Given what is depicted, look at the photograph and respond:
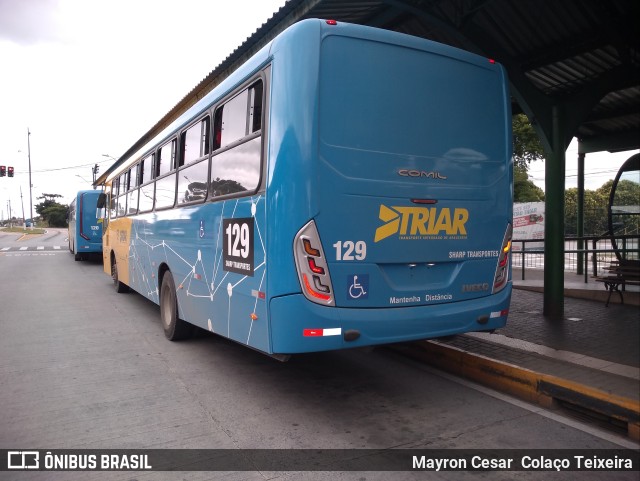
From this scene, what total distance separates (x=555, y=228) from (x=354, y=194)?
5183 mm

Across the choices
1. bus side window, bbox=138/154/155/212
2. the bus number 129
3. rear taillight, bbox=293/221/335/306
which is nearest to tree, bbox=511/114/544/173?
bus side window, bbox=138/154/155/212

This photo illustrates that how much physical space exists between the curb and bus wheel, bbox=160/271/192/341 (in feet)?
9.54

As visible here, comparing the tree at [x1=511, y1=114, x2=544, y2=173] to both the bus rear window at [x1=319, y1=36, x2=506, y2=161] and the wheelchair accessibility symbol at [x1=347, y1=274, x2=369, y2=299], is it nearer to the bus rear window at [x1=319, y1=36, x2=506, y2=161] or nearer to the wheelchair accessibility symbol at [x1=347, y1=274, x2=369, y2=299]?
the bus rear window at [x1=319, y1=36, x2=506, y2=161]

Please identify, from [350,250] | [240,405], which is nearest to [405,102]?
[350,250]

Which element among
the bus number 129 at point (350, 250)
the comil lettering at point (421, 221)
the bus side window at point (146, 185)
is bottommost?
the bus number 129 at point (350, 250)

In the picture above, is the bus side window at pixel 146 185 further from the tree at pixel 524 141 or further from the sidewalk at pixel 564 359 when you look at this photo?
the tree at pixel 524 141

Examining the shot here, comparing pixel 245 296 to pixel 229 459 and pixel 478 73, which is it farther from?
pixel 478 73

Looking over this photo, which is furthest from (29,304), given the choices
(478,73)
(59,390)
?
(478,73)

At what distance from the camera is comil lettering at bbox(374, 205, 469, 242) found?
4312mm

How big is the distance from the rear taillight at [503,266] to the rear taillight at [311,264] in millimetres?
1975

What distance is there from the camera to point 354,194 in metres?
4.17

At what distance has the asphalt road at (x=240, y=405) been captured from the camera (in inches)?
154

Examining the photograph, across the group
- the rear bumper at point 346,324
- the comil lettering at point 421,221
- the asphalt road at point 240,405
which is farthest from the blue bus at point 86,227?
the comil lettering at point 421,221

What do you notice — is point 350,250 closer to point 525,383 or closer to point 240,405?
point 240,405
